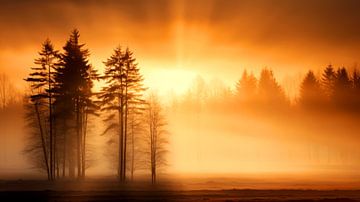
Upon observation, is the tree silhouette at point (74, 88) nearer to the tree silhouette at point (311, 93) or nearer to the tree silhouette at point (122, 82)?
the tree silhouette at point (122, 82)

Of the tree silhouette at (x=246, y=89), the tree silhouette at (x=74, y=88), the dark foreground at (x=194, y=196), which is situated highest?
the tree silhouette at (x=246, y=89)

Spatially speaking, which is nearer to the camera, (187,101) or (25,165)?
(25,165)

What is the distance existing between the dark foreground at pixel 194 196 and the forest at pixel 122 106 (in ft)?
62.8

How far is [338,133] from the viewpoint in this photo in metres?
102

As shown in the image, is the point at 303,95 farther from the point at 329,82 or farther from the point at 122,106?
the point at 122,106

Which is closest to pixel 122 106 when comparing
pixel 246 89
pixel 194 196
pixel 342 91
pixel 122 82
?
pixel 122 82

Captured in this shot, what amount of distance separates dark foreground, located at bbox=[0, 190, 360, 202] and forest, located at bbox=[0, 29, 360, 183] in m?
19.1

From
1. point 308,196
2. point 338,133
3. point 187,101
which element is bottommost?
point 308,196

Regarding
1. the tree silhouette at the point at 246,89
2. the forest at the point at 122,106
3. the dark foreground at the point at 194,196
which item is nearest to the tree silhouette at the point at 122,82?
the forest at the point at 122,106

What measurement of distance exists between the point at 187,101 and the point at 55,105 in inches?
2952

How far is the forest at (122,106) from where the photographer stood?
61812 mm

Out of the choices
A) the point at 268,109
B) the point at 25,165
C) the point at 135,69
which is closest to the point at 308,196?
the point at 135,69

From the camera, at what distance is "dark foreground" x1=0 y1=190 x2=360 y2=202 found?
36344 mm

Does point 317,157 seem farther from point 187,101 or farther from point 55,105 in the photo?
point 55,105
